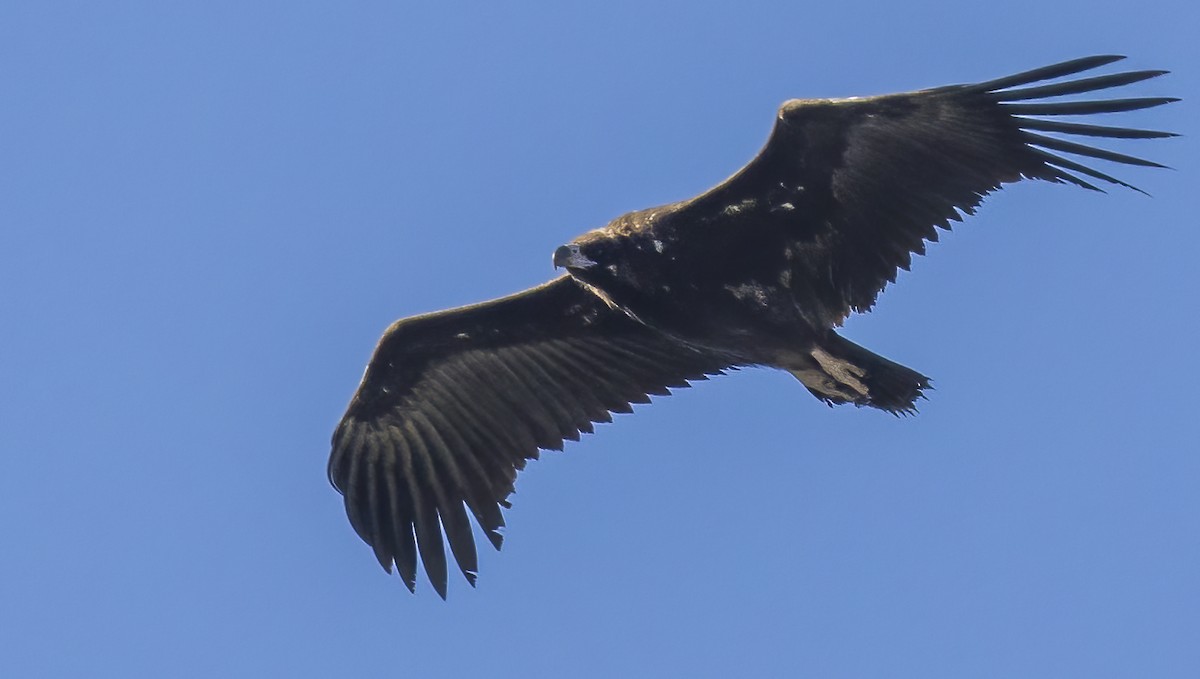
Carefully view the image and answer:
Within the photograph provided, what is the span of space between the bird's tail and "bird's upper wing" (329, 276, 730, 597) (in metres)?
1.08

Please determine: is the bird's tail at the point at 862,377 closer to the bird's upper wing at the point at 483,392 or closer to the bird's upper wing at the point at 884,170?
the bird's upper wing at the point at 884,170

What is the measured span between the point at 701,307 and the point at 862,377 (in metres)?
1.32

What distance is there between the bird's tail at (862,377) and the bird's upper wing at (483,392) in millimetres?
1084

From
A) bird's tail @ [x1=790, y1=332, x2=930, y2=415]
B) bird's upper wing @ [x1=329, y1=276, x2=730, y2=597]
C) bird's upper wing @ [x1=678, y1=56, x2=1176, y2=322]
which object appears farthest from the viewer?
bird's upper wing @ [x1=329, y1=276, x2=730, y2=597]

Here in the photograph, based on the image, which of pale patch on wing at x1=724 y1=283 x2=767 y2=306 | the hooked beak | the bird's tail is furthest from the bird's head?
the bird's tail

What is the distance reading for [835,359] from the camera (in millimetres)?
15070

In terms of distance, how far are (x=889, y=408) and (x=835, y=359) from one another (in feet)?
1.79

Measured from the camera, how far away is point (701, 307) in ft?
49.6

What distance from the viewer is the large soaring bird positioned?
14.3 metres

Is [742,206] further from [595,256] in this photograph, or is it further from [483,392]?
[483,392]

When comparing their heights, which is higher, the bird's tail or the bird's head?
the bird's head

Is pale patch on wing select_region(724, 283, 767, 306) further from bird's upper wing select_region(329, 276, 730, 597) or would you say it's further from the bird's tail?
bird's upper wing select_region(329, 276, 730, 597)

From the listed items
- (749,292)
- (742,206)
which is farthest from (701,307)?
(742,206)

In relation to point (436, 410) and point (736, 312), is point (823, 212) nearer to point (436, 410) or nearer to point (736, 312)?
point (736, 312)
